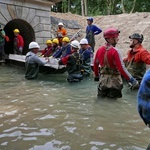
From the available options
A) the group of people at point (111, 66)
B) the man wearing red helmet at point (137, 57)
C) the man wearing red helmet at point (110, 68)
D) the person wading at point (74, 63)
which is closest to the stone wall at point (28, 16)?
the group of people at point (111, 66)

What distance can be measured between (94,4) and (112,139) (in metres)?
29.0

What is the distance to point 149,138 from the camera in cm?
397

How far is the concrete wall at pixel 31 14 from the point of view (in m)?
13.1

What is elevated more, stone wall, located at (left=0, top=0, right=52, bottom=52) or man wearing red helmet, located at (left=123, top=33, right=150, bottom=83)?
stone wall, located at (left=0, top=0, right=52, bottom=52)

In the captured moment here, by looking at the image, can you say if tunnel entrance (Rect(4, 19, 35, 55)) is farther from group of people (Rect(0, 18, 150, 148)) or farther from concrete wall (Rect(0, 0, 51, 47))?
group of people (Rect(0, 18, 150, 148))

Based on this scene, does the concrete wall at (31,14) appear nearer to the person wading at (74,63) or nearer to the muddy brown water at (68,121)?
the person wading at (74,63)

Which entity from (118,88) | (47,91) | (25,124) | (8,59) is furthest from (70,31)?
(25,124)

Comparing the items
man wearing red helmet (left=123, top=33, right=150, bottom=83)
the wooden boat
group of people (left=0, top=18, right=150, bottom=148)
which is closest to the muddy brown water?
group of people (left=0, top=18, right=150, bottom=148)

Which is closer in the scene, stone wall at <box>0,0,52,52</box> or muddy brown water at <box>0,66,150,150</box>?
muddy brown water at <box>0,66,150,150</box>

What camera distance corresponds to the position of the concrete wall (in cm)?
1305

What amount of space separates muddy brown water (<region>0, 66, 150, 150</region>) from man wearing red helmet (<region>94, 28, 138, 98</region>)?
300 millimetres

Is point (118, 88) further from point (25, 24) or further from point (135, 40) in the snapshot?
point (25, 24)

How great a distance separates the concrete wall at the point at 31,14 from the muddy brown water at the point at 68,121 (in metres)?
6.63

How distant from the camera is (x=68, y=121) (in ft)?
15.5
